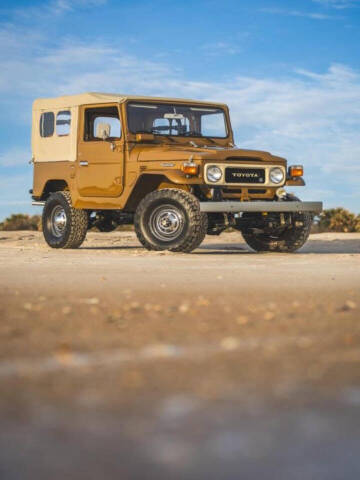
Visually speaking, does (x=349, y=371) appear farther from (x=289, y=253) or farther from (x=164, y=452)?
(x=289, y=253)

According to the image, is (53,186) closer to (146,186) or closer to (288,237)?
(146,186)

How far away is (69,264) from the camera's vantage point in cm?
1102

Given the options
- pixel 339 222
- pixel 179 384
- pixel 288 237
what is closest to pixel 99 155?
pixel 288 237

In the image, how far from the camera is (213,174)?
43.9 feet

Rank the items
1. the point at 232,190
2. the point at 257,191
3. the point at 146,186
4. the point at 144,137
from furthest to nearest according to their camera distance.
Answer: the point at 146,186
the point at 257,191
the point at 144,137
the point at 232,190

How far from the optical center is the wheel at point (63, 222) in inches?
597

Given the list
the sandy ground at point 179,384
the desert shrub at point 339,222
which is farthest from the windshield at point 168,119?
the desert shrub at point 339,222

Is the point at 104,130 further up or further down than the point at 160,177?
further up

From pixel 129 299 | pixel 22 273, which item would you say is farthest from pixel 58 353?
pixel 22 273

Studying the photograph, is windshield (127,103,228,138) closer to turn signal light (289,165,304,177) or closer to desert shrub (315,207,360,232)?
turn signal light (289,165,304,177)

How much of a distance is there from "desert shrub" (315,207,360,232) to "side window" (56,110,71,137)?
15.2m

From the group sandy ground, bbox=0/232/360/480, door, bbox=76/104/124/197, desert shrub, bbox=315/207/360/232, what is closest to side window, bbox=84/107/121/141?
door, bbox=76/104/124/197

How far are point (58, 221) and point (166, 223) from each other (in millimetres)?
3106

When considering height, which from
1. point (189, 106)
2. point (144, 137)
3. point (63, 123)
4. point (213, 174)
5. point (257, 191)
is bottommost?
point (257, 191)
